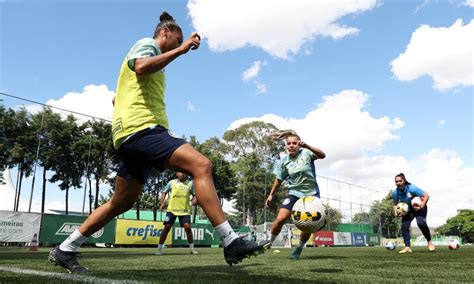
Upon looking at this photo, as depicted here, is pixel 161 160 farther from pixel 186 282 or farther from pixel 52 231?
pixel 52 231

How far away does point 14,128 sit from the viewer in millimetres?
22453

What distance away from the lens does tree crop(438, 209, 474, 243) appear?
100 m

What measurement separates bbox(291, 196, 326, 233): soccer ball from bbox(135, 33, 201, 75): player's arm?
3436mm

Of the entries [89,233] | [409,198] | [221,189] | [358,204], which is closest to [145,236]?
[409,198]

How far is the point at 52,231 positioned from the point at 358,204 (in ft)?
120

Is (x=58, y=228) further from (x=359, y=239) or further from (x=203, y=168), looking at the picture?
(x=359, y=239)

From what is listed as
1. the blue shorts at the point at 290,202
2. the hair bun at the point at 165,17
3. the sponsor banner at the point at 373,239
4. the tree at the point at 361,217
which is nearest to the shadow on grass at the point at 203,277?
the hair bun at the point at 165,17

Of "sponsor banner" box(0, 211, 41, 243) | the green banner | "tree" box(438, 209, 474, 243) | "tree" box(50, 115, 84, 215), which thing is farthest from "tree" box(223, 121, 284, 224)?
"tree" box(438, 209, 474, 243)

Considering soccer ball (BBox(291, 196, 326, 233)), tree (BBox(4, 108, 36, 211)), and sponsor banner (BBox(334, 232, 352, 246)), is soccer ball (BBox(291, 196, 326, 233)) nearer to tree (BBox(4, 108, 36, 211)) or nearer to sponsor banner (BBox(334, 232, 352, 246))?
tree (BBox(4, 108, 36, 211))

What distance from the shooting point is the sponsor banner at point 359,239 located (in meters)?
35.8

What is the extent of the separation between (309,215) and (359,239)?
34010 mm

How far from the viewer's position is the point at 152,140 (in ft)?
9.62

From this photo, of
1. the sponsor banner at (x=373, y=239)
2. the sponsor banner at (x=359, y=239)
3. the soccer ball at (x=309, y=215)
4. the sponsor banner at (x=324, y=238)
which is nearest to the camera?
the soccer ball at (x=309, y=215)

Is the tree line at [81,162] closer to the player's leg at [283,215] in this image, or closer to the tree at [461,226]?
the player's leg at [283,215]
